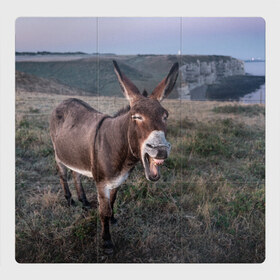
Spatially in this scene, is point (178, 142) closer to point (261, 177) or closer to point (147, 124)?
point (261, 177)

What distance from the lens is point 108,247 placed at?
3455 millimetres

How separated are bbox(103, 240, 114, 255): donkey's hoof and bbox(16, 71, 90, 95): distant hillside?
2055 millimetres

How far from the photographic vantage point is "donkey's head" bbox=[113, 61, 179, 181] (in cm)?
250

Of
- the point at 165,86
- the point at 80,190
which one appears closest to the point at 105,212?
the point at 80,190

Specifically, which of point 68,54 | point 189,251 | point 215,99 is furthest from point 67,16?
point 189,251

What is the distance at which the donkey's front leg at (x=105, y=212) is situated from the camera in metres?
3.19

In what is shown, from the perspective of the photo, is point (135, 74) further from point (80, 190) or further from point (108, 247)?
point (108, 247)

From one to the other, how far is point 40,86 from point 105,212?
222cm

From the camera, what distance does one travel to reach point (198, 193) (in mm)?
3902

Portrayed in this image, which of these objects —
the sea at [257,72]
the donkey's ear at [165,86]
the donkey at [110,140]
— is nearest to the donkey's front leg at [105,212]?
the donkey at [110,140]

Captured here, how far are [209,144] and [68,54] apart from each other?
263cm

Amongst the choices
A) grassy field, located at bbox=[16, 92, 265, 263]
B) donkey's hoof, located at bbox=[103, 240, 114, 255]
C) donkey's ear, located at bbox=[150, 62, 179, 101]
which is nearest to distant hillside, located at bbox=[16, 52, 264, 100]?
grassy field, located at bbox=[16, 92, 265, 263]

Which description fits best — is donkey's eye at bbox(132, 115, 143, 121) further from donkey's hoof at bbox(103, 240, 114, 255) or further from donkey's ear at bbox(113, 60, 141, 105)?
donkey's hoof at bbox(103, 240, 114, 255)

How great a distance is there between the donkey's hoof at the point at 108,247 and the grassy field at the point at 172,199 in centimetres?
7
